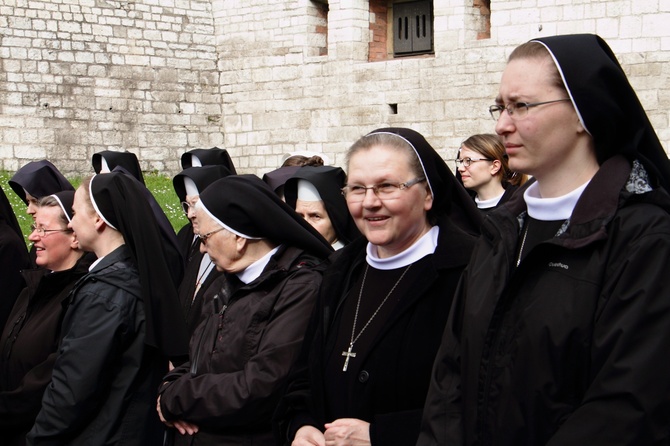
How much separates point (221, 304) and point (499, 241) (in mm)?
1602

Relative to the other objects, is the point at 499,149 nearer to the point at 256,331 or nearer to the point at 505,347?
the point at 256,331

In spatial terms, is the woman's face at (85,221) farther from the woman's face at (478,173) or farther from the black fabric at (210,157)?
the black fabric at (210,157)

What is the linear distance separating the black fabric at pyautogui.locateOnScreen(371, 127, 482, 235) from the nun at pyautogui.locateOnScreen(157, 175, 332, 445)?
0.63 metres

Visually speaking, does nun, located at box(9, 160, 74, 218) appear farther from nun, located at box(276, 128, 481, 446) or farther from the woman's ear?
nun, located at box(276, 128, 481, 446)

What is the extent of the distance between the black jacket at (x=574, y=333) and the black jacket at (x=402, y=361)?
366 millimetres

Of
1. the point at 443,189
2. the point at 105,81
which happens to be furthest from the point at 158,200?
the point at 443,189

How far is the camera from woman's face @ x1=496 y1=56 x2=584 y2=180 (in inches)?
99.0

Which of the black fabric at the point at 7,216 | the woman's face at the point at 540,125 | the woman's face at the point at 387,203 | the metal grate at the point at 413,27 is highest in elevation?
the metal grate at the point at 413,27

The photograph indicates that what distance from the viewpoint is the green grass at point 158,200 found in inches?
498

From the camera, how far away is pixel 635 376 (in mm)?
2211

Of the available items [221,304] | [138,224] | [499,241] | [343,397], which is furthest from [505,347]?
[138,224]

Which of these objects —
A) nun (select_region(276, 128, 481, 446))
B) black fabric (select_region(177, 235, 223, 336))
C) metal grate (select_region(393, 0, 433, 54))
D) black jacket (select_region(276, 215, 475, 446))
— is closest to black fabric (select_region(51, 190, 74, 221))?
black fabric (select_region(177, 235, 223, 336))

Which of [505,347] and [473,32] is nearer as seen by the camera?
[505,347]

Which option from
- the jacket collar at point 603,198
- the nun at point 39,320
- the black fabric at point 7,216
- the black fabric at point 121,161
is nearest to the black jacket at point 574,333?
the jacket collar at point 603,198
